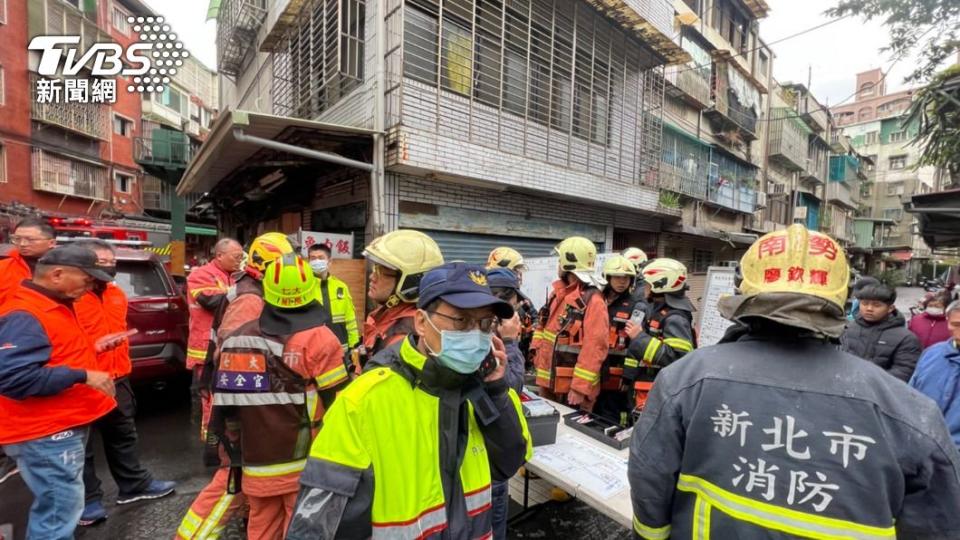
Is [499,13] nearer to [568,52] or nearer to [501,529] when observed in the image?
[568,52]

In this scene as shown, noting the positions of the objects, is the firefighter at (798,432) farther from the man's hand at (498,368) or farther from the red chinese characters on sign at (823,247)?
the man's hand at (498,368)

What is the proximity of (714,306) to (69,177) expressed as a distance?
24281mm

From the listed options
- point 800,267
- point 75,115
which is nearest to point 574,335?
point 800,267

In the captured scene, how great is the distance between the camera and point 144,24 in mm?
12453

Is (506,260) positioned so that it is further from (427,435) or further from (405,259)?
(427,435)

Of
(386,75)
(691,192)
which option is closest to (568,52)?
(386,75)

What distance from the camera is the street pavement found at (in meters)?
3.24

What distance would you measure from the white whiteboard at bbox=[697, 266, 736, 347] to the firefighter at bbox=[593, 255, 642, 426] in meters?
1.31

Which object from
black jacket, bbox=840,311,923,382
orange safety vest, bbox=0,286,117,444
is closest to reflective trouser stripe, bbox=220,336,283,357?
orange safety vest, bbox=0,286,117,444

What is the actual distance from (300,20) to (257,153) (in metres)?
3.32

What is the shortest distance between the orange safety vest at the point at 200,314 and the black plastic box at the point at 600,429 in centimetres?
343

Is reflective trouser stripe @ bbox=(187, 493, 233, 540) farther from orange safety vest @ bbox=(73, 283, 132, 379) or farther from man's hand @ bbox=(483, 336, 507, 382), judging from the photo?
man's hand @ bbox=(483, 336, 507, 382)

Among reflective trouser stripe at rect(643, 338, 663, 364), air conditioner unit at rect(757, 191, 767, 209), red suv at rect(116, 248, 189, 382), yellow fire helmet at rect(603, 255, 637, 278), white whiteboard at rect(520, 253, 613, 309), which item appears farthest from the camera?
air conditioner unit at rect(757, 191, 767, 209)

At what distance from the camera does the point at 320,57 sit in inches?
314
